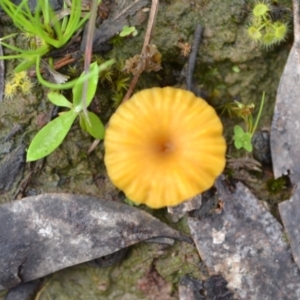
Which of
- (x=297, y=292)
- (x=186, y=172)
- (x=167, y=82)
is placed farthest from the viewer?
(x=167, y=82)

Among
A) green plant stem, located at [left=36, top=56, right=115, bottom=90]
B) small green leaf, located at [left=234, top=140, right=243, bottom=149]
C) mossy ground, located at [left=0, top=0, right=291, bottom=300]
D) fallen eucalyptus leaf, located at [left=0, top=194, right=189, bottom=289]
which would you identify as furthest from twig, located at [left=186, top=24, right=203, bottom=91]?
fallen eucalyptus leaf, located at [left=0, top=194, right=189, bottom=289]

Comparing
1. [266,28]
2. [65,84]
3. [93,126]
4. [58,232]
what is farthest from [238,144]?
[58,232]

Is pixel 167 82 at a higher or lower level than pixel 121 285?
higher

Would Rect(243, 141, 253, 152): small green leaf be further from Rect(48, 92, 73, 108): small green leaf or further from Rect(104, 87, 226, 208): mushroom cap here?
Rect(48, 92, 73, 108): small green leaf

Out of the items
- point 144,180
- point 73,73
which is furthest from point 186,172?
point 73,73

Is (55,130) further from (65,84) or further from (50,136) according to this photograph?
(65,84)

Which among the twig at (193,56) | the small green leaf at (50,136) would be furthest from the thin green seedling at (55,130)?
the twig at (193,56)

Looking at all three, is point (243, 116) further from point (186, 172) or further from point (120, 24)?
point (120, 24)
